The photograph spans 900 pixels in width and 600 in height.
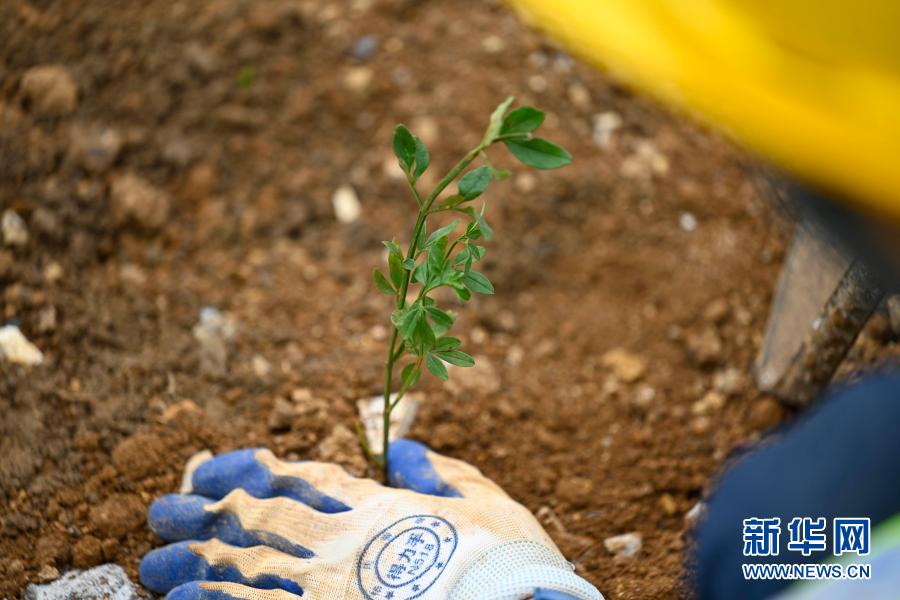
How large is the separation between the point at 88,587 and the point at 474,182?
102 centimetres

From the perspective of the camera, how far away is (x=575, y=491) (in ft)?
5.40

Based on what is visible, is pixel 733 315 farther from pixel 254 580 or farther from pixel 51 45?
pixel 51 45

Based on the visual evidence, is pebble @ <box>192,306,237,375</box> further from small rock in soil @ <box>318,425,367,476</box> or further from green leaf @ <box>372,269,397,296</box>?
green leaf @ <box>372,269,397,296</box>

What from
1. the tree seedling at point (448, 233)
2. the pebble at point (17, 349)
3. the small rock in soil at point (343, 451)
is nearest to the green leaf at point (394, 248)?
the tree seedling at point (448, 233)

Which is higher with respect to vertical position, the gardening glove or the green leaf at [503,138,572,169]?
the green leaf at [503,138,572,169]

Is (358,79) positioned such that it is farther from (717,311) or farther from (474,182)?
(474,182)

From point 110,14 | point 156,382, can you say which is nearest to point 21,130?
point 110,14

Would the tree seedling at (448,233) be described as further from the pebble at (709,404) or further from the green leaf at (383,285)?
the pebble at (709,404)

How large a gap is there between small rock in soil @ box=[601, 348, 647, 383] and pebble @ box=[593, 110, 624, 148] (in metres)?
0.63

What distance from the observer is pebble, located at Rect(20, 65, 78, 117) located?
2.02 m

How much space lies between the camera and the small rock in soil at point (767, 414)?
1.78 meters

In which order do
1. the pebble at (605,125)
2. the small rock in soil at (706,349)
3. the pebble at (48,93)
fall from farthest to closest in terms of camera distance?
the pebble at (605,125) → the pebble at (48,93) → the small rock in soil at (706,349)

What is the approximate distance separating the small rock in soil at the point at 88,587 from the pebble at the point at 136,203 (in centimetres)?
86

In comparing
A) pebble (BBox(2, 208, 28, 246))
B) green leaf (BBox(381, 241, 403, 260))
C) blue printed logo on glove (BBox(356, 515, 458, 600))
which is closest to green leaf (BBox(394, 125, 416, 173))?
green leaf (BBox(381, 241, 403, 260))
